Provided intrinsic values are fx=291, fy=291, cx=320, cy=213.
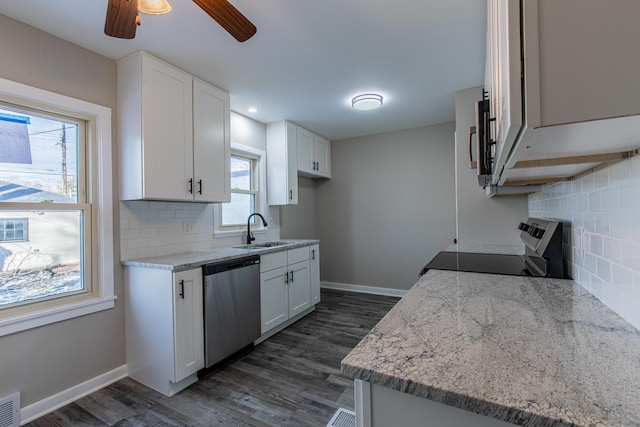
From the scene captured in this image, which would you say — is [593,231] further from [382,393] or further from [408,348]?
[382,393]

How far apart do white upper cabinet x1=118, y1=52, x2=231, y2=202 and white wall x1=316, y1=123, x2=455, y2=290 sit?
2484 millimetres

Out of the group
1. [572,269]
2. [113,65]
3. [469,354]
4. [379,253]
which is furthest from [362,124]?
[469,354]

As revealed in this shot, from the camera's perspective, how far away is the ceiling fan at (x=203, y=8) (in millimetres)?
1336

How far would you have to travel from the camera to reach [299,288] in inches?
136

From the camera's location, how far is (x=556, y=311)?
1003 millimetres

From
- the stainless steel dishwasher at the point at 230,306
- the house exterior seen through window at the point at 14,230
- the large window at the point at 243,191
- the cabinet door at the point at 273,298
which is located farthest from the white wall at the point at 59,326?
the large window at the point at 243,191

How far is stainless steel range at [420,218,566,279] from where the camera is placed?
147 centimetres

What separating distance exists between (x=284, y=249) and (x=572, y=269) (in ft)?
8.00

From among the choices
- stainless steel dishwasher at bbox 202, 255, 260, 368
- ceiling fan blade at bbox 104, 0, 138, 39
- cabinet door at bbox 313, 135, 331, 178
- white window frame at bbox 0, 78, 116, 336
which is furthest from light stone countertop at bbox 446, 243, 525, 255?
white window frame at bbox 0, 78, 116, 336

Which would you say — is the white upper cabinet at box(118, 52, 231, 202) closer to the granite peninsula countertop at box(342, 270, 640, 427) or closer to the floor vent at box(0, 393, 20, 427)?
the floor vent at box(0, 393, 20, 427)

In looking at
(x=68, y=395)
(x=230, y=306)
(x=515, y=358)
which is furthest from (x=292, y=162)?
(x=515, y=358)

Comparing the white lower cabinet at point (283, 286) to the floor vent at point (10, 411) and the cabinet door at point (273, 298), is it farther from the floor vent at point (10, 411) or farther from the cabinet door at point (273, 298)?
the floor vent at point (10, 411)

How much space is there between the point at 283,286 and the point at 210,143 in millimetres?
1654

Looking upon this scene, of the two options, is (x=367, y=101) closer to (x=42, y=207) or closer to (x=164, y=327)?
(x=164, y=327)
